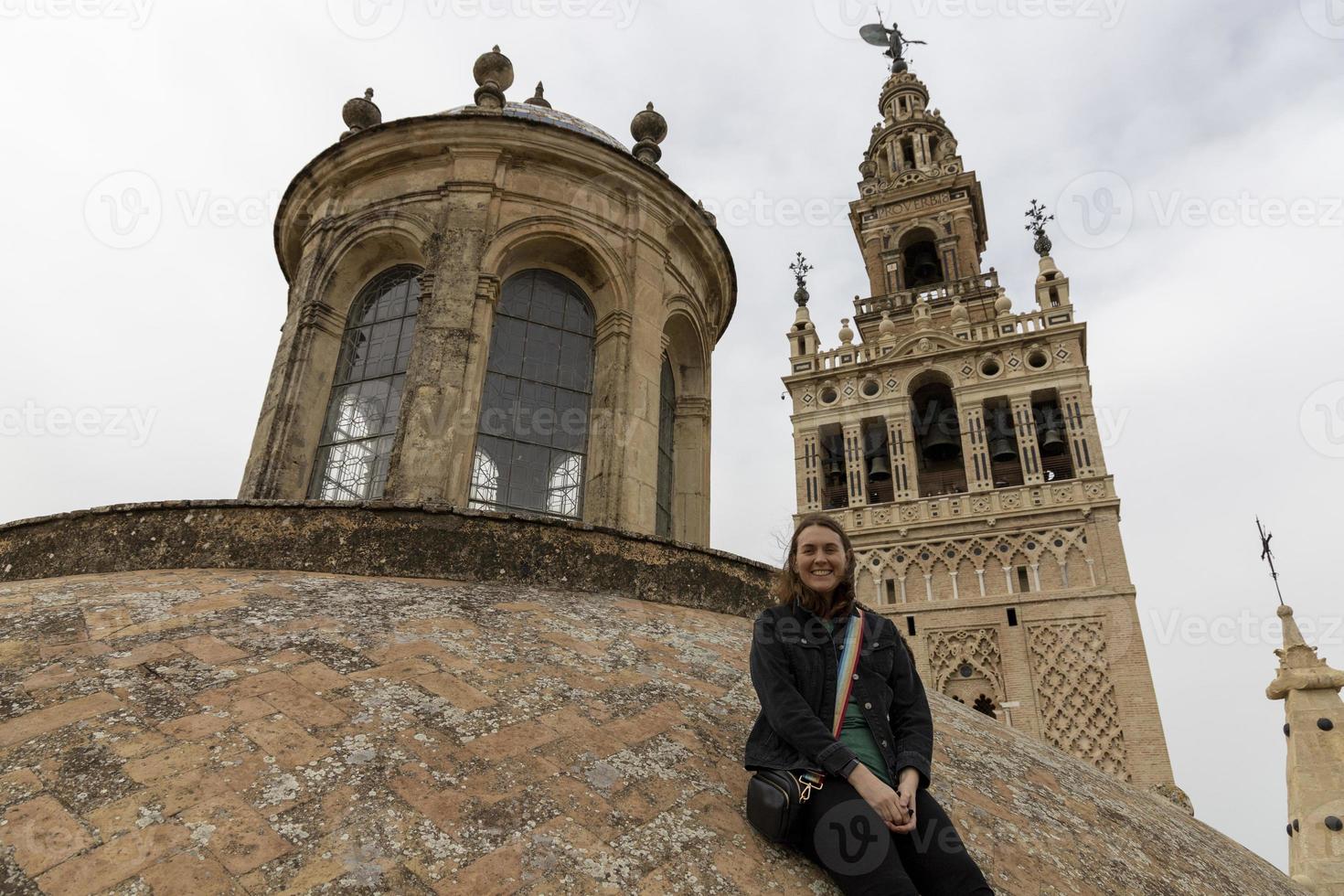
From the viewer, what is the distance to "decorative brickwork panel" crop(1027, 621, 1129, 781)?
1970 cm

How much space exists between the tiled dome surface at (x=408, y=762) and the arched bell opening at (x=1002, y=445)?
867 inches

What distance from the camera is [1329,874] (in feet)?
17.9

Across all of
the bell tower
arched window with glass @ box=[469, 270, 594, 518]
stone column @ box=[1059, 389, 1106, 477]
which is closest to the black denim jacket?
arched window with glass @ box=[469, 270, 594, 518]

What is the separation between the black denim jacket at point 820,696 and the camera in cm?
226

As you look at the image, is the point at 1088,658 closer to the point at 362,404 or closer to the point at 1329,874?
the point at 1329,874

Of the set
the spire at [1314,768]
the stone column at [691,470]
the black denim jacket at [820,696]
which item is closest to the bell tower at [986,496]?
the spire at [1314,768]

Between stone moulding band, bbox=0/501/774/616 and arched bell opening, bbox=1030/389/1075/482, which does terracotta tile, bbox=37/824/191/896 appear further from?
arched bell opening, bbox=1030/389/1075/482

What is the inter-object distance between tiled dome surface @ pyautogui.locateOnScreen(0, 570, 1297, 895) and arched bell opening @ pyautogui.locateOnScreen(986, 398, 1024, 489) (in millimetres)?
22016

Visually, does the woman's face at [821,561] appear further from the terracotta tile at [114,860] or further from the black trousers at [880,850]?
the terracotta tile at [114,860]

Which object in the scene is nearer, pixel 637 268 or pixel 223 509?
pixel 223 509

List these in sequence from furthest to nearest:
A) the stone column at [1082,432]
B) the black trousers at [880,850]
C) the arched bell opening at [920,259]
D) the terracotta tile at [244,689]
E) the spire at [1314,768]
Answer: the arched bell opening at [920,259] < the stone column at [1082,432] < the spire at [1314,768] < the terracotta tile at [244,689] < the black trousers at [880,850]

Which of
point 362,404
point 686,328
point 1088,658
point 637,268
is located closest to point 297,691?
point 362,404

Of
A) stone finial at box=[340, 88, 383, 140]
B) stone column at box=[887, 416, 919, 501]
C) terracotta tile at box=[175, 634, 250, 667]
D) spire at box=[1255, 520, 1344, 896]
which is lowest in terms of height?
spire at box=[1255, 520, 1344, 896]

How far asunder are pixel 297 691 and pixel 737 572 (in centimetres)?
322
